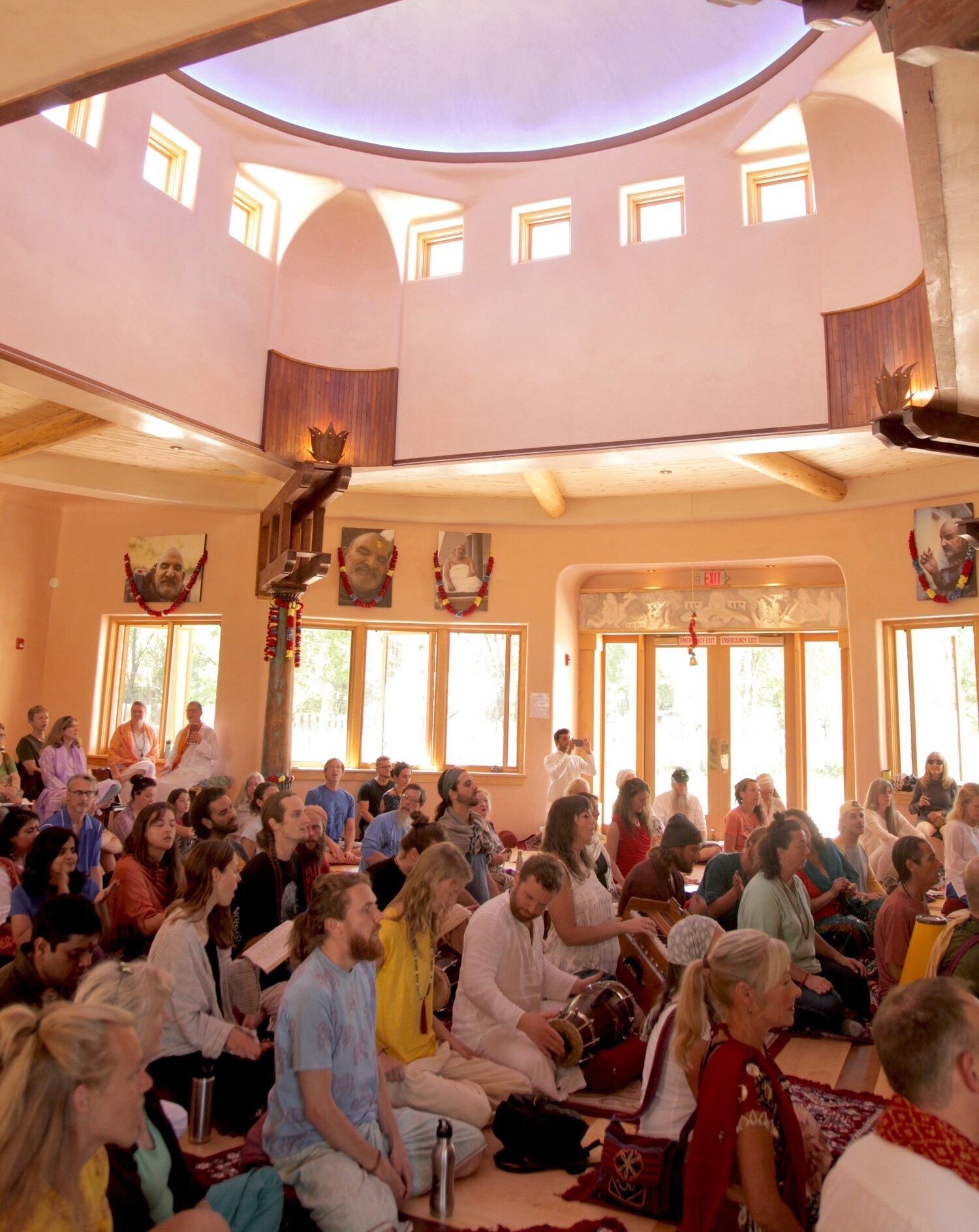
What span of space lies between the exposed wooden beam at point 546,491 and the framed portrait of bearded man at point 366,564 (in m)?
2.19

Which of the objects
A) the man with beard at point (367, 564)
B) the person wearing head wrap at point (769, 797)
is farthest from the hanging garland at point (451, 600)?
the person wearing head wrap at point (769, 797)

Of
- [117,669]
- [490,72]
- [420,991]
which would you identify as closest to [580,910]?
[420,991]

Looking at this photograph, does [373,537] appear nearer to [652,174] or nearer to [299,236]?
[299,236]

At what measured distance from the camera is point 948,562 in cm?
1041

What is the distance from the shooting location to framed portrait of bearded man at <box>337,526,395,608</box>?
12.6 meters

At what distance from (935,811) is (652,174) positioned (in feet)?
22.8

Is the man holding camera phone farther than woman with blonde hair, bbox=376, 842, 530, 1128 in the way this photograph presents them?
Yes

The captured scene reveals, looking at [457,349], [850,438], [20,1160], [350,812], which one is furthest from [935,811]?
[20,1160]

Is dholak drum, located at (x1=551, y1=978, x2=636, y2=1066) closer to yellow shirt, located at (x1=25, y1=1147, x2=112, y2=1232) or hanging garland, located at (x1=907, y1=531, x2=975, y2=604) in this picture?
yellow shirt, located at (x1=25, y1=1147, x2=112, y2=1232)

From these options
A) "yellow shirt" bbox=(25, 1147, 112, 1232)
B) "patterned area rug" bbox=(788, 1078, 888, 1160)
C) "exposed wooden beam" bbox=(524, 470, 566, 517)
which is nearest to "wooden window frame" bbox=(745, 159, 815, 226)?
"exposed wooden beam" bbox=(524, 470, 566, 517)

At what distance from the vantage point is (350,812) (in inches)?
392

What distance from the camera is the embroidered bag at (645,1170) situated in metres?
3.09

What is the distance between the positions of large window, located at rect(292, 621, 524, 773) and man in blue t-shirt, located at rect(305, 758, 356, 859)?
8.92 feet

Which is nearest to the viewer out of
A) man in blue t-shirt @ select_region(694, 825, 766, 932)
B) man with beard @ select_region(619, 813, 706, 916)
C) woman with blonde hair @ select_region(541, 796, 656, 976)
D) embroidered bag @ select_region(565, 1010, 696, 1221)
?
embroidered bag @ select_region(565, 1010, 696, 1221)
